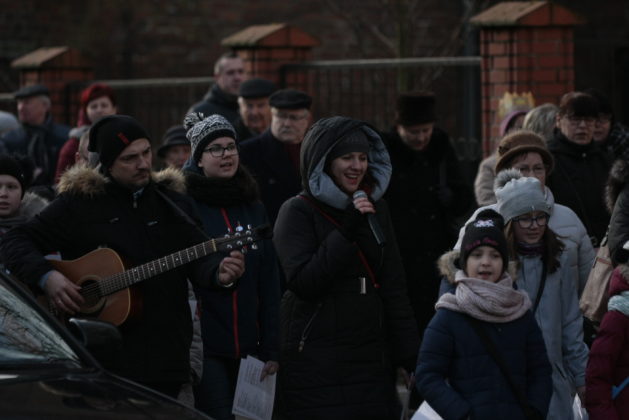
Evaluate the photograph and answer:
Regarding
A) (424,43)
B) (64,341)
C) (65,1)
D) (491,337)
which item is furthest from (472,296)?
(65,1)

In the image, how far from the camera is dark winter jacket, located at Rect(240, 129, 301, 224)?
351 inches

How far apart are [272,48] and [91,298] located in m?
7.23

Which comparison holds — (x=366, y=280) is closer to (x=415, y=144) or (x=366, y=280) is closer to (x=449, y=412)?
(x=449, y=412)

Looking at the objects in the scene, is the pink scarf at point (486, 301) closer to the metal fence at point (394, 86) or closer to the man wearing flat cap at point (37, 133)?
the metal fence at point (394, 86)

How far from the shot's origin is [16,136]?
12.6 meters

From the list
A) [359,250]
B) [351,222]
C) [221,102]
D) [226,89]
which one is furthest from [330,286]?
[226,89]

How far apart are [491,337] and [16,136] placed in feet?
23.9

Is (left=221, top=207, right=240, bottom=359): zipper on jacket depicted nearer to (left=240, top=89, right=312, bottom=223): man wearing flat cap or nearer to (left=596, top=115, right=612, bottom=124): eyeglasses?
(left=240, top=89, right=312, bottom=223): man wearing flat cap

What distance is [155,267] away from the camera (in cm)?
635

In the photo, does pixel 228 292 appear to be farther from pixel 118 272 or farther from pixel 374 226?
pixel 374 226

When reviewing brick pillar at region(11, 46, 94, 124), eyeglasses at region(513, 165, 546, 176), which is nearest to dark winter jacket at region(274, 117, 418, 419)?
eyeglasses at region(513, 165, 546, 176)

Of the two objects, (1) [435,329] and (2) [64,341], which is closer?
(2) [64,341]

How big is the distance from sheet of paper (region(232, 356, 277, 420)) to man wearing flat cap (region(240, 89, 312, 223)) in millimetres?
2093

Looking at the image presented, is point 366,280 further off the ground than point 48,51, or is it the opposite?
point 48,51
